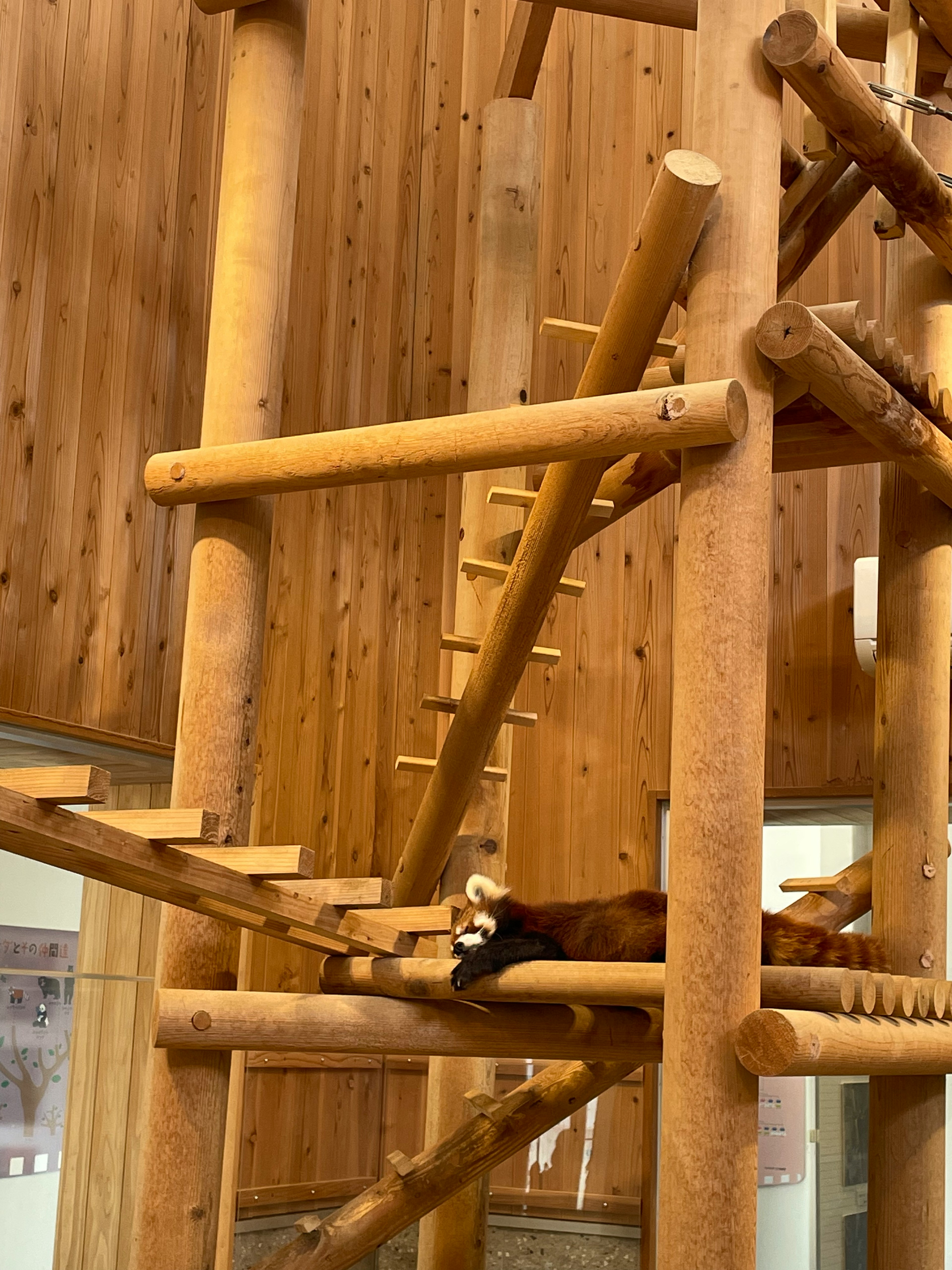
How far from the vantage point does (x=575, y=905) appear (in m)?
3.12

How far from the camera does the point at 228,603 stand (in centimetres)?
326

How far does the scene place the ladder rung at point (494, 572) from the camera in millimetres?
3820

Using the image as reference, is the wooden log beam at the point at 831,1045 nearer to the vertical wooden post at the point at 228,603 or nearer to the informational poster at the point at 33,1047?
the vertical wooden post at the point at 228,603

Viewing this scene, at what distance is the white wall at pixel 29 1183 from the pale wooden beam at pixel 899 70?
3.03m

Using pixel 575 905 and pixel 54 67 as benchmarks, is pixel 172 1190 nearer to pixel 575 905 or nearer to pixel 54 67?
pixel 575 905

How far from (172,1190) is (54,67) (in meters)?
3.37

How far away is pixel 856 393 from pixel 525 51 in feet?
7.82

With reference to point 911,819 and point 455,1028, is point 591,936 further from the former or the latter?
point 911,819

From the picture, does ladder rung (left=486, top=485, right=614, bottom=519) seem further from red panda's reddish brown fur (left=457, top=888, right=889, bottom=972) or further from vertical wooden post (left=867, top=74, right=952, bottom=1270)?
red panda's reddish brown fur (left=457, top=888, right=889, bottom=972)

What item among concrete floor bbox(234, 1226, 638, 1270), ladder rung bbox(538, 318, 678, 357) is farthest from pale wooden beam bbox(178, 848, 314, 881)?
concrete floor bbox(234, 1226, 638, 1270)

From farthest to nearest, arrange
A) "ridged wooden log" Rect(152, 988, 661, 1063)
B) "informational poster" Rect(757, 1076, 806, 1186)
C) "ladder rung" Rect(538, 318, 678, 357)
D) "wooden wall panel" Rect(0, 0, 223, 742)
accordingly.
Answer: "informational poster" Rect(757, 1076, 806, 1186) < "wooden wall panel" Rect(0, 0, 223, 742) < "ladder rung" Rect(538, 318, 678, 357) < "ridged wooden log" Rect(152, 988, 661, 1063)

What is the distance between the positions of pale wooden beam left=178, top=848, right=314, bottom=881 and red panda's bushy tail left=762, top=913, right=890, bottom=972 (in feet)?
2.93

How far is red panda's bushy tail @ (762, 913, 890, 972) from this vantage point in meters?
2.92

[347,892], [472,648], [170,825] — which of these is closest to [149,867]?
[170,825]
